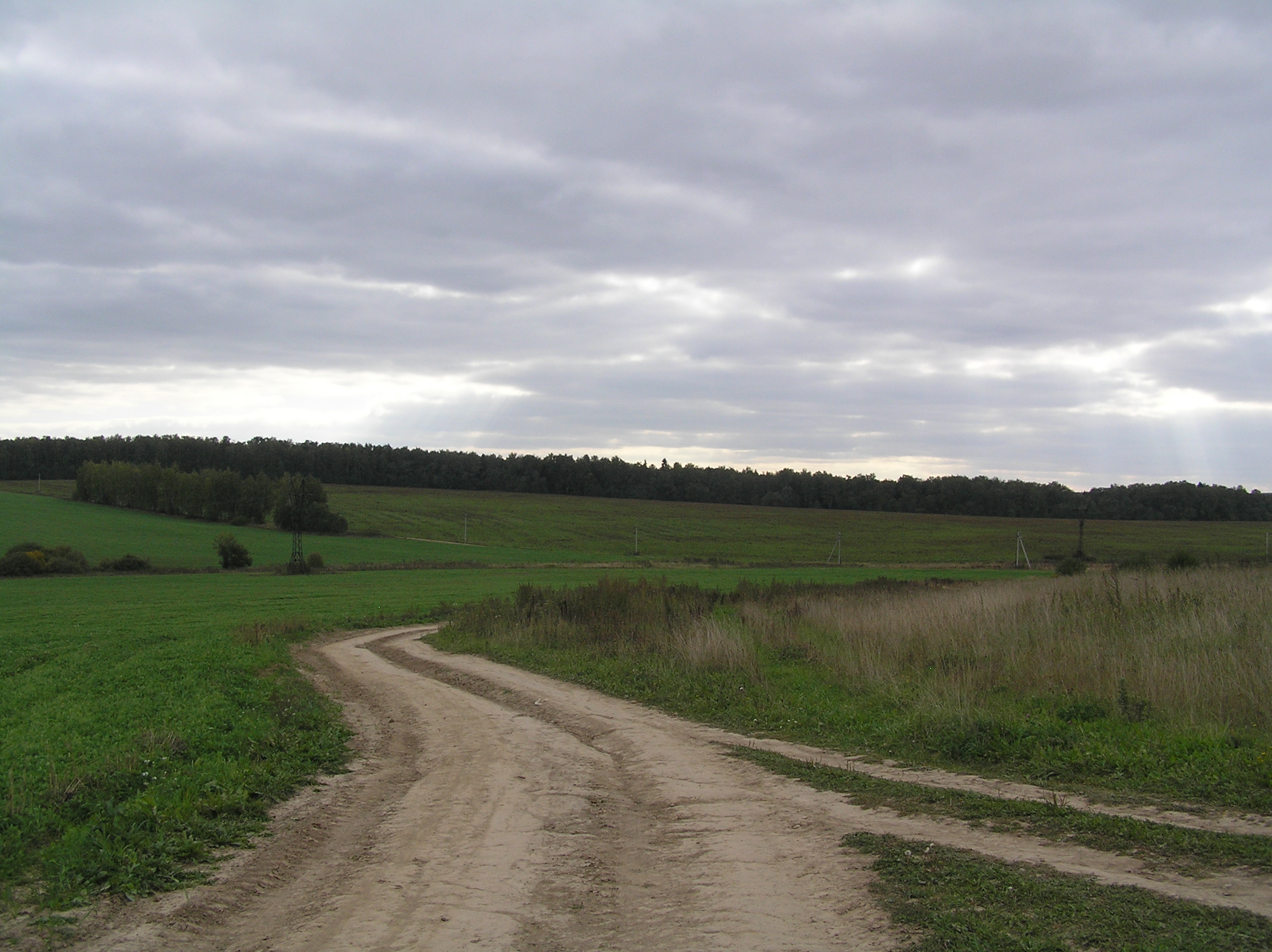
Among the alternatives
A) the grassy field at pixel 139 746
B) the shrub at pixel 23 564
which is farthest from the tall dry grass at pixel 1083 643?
the shrub at pixel 23 564

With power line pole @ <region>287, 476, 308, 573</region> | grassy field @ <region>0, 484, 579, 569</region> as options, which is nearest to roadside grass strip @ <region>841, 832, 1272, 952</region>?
grassy field @ <region>0, 484, 579, 569</region>

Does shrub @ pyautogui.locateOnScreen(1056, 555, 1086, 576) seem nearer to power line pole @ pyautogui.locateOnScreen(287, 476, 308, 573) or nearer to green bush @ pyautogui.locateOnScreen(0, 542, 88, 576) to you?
power line pole @ pyautogui.locateOnScreen(287, 476, 308, 573)

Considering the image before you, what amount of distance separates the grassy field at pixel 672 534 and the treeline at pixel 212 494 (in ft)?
12.7

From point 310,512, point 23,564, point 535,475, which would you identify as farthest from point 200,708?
point 535,475

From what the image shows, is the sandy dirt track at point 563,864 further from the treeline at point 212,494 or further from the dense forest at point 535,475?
the dense forest at point 535,475

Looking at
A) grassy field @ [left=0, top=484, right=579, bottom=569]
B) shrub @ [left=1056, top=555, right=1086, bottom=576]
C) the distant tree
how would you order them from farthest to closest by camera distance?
1. the distant tree
2. grassy field @ [left=0, top=484, right=579, bottom=569]
3. shrub @ [left=1056, top=555, right=1086, bottom=576]

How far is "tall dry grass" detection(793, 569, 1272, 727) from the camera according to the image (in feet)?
33.0

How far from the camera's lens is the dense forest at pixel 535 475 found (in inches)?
5054

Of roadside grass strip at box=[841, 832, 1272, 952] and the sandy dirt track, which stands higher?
roadside grass strip at box=[841, 832, 1272, 952]

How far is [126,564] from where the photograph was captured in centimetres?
6325

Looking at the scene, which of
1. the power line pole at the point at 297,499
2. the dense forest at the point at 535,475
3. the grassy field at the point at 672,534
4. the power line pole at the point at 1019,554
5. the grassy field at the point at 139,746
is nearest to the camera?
the grassy field at the point at 139,746

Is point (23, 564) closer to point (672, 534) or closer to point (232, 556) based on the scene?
point (232, 556)

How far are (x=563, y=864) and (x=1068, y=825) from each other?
3.69m

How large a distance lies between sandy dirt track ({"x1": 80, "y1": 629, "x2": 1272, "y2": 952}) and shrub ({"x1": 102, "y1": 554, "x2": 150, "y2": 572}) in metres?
62.6
